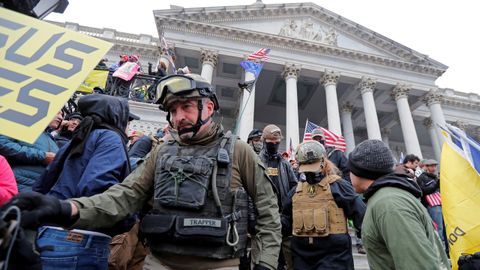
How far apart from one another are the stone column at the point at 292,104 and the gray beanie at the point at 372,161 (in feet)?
47.0

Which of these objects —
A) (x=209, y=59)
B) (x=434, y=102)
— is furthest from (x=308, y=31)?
(x=434, y=102)

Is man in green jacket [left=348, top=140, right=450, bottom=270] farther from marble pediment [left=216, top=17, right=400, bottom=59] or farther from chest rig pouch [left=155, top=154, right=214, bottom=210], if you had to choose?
marble pediment [left=216, top=17, right=400, bottom=59]

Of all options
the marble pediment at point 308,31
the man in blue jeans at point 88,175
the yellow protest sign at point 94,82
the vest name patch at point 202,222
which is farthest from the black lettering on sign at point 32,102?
the marble pediment at point 308,31

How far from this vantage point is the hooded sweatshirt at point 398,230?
1.60 m

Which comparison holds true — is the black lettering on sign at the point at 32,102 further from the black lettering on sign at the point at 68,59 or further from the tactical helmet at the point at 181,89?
the tactical helmet at the point at 181,89

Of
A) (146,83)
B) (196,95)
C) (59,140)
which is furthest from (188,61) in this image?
(196,95)

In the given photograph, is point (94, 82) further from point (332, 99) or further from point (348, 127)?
point (348, 127)

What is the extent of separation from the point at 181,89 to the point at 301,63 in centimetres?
2052

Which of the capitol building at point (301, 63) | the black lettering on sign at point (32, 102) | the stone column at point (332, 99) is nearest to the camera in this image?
the black lettering on sign at point (32, 102)

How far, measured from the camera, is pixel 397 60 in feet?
75.3

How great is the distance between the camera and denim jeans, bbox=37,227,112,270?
181 centimetres

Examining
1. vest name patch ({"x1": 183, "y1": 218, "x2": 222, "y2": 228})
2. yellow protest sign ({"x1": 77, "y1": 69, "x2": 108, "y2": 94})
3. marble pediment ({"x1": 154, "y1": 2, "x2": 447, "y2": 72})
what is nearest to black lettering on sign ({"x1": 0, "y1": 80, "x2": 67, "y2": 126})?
vest name patch ({"x1": 183, "y1": 218, "x2": 222, "y2": 228})

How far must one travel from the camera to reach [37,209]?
3.89 ft

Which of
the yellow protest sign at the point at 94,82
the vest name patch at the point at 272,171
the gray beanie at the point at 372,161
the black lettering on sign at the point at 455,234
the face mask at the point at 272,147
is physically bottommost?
the black lettering on sign at the point at 455,234
